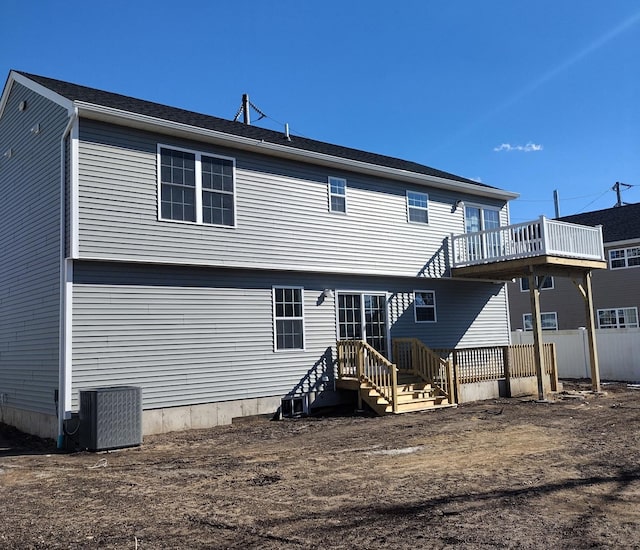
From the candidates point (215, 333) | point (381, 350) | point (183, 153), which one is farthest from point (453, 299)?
point (183, 153)

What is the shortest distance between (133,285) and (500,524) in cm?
824

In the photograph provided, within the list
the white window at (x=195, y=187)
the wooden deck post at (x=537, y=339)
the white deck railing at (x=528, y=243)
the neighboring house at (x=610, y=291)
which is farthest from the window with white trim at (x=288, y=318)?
the neighboring house at (x=610, y=291)

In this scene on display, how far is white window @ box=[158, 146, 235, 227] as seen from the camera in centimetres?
1205

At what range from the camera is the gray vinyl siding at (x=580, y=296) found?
83.7 feet

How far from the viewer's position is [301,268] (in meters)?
13.9

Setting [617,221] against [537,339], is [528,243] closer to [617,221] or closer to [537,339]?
[537,339]

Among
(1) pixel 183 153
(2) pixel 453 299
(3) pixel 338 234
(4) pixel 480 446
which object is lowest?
(4) pixel 480 446

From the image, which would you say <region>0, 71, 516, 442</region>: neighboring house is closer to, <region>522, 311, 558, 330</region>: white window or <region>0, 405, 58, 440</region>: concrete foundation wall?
<region>0, 405, 58, 440</region>: concrete foundation wall

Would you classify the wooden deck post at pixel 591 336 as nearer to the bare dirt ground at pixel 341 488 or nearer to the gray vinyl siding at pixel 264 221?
the gray vinyl siding at pixel 264 221

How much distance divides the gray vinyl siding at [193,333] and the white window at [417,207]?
2.34 meters

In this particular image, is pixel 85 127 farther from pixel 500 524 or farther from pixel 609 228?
pixel 609 228

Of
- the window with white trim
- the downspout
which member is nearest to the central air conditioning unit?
the window with white trim

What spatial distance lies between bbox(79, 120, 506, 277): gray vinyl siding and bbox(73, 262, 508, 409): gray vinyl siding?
1.38ft

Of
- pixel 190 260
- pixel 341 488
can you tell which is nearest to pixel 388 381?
pixel 190 260
